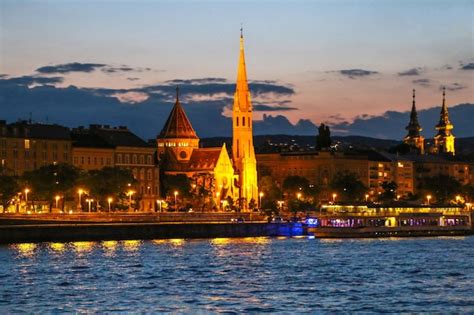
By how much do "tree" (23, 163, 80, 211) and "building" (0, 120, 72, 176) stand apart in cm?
637

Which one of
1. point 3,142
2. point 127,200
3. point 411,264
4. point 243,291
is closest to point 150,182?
point 127,200

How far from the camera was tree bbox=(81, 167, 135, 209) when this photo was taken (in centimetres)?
15412

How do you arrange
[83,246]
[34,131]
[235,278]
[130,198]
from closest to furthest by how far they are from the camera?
1. [235,278]
2. [83,246]
3. [34,131]
4. [130,198]

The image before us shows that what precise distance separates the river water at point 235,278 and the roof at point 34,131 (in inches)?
1780

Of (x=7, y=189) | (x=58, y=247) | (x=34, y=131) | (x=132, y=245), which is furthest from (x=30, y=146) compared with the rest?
(x=58, y=247)

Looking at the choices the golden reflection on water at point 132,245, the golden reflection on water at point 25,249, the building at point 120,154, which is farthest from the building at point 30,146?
the golden reflection on water at point 25,249

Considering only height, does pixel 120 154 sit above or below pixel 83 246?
above

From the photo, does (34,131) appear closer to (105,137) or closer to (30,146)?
(30,146)

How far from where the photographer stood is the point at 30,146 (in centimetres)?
16200

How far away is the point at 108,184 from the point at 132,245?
38.0m

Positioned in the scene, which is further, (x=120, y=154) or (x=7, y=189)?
(x=120, y=154)

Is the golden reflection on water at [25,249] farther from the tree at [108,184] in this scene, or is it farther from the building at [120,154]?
Answer: the building at [120,154]

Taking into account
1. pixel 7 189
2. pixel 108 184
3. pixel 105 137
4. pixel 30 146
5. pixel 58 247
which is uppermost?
pixel 105 137

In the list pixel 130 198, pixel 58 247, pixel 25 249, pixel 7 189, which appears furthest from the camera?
pixel 130 198
